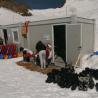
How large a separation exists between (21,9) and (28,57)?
31.3 metres

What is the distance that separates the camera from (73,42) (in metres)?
11.6

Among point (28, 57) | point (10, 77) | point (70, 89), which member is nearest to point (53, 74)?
point (70, 89)

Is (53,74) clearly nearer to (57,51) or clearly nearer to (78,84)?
(78,84)

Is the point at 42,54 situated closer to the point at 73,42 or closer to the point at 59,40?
the point at 59,40

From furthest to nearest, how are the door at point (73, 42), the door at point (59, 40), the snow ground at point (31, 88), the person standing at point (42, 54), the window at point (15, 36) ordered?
the window at point (15, 36) → the door at point (59, 40) → the person standing at point (42, 54) → the door at point (73, 42) → the snow ground at point (31, 88)

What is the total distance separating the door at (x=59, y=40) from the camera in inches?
494

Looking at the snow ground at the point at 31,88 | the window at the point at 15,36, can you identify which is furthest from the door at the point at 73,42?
the window at the point at 15,36

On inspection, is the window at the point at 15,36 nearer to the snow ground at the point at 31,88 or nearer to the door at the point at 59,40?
the door at the point at 59,40

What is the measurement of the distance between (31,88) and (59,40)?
4739mm

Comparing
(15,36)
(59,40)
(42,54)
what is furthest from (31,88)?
(15,36)

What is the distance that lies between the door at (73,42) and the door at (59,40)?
0.73 m

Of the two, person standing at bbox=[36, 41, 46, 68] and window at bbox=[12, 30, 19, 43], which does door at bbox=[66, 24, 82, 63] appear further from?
window at bbox=[12, 30, 19, 43]

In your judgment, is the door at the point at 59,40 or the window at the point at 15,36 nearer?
the door at the point at 59,40

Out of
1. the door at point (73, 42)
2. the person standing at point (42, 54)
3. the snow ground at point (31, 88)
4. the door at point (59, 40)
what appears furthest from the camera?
the door at point (59, 40)
